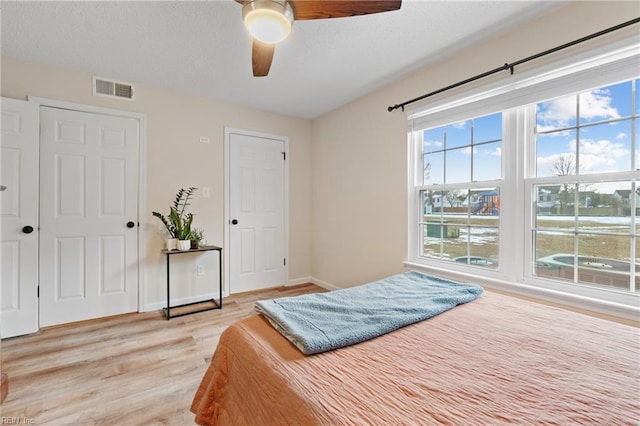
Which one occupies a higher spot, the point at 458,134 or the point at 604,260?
the point at 458,134

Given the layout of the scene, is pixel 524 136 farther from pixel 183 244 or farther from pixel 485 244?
pixel 183 244

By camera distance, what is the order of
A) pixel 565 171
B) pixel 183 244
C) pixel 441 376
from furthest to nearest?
pixel 183 244 → pixel 565 171 → pixel 441 376

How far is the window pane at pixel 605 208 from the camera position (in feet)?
5.34

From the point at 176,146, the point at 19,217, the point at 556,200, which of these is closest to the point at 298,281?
the point at 176,146

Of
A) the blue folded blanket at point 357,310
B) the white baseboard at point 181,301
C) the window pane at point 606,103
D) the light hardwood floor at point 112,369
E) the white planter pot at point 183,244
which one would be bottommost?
the light hardwood floor at point 112,369

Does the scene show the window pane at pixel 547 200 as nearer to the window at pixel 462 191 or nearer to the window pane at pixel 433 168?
the window at pixel 462 191

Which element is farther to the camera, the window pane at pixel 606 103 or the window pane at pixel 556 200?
the window pane at pixel 556 200

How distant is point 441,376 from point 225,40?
254 cm

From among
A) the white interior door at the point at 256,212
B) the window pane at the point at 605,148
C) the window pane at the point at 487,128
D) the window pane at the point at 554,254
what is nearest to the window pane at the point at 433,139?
the window pane at the point at 487,128

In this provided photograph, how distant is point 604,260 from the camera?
5.60 ft

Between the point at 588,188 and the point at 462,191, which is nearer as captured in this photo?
the point at 588,188

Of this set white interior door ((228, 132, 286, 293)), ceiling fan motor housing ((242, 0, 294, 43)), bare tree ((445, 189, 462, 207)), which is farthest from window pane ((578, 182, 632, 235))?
white interior door ((228, 132, 286, 293))

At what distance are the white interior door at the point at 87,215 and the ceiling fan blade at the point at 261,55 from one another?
6.16 feet

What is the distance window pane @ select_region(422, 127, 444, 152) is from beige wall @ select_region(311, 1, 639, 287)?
0.20 metres
